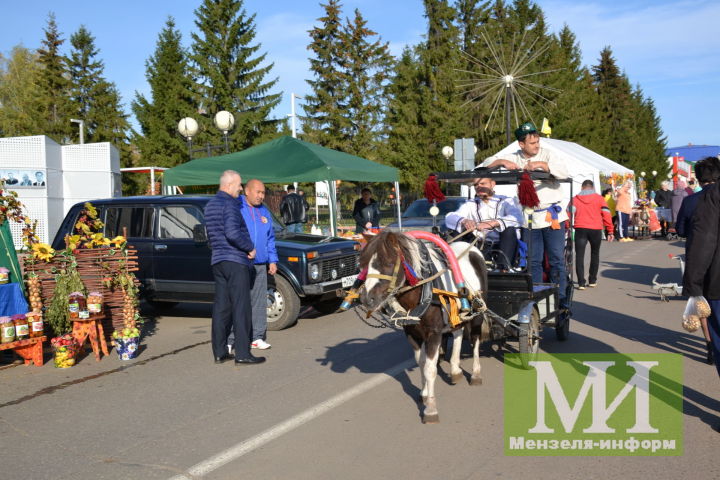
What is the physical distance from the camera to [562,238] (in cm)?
799

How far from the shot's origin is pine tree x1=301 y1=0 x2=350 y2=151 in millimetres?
48219

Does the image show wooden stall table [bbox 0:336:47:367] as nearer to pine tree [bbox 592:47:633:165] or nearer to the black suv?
the black suv

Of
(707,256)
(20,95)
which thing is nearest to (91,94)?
(20,95)

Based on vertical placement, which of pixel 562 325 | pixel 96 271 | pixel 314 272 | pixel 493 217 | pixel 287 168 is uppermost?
pixel 287 168

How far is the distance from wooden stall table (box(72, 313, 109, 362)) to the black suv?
211 centimetres

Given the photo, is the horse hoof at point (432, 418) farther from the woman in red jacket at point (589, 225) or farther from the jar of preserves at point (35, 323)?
the woman in red jacket at point (589, 225)

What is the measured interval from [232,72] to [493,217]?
40218 mm

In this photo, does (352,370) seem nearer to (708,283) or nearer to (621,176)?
(708,283)

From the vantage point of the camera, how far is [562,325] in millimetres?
8297

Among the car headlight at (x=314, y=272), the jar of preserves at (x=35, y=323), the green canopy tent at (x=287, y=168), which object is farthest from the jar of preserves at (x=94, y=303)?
the green canopy tent at (x=287, y=168)

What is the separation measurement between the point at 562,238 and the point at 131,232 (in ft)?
22.5

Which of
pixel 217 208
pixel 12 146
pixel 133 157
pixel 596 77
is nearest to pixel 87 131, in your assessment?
pixel 133 157

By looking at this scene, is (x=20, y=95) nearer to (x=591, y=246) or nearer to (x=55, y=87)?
(x=55, y=87)

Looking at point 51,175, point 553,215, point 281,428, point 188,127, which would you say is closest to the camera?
point 281,428
